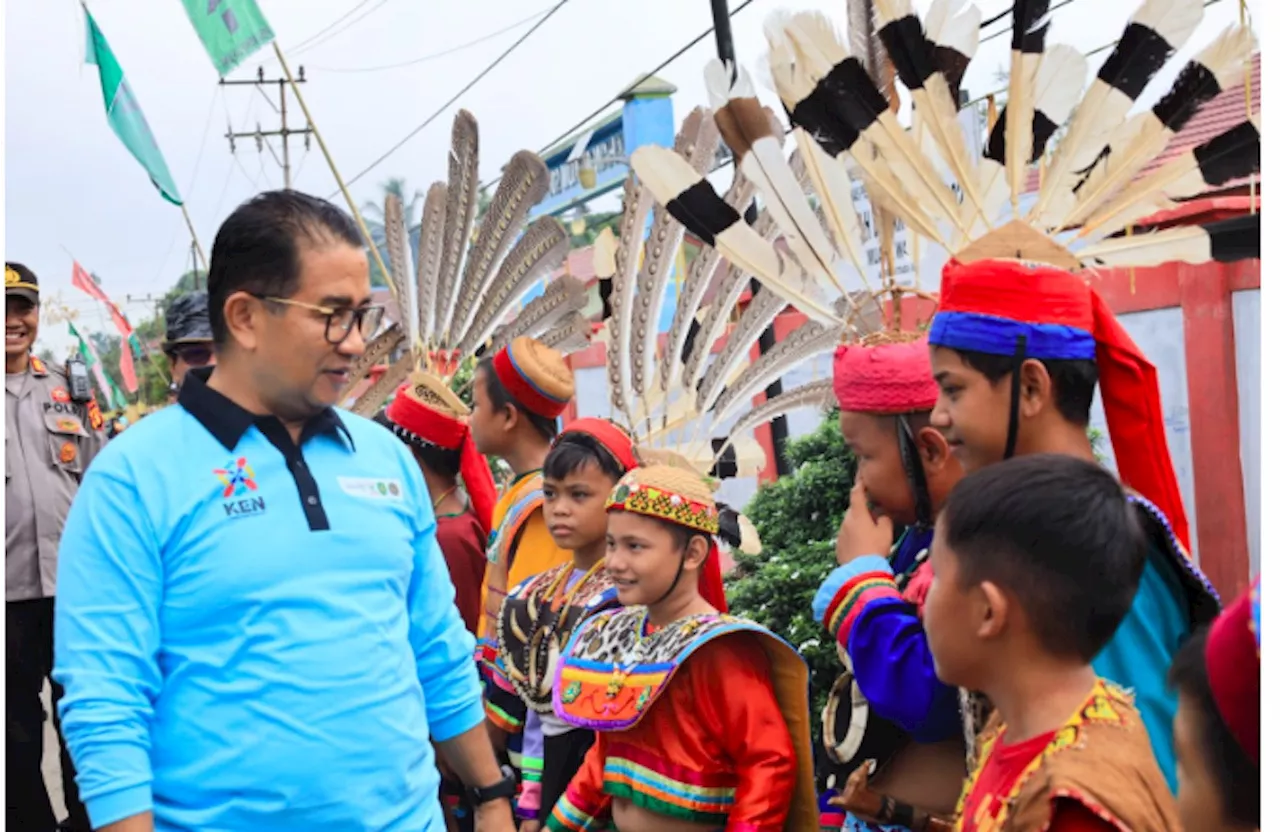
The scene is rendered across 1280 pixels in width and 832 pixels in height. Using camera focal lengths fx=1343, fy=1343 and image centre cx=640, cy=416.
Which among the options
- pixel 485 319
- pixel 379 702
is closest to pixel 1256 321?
pixel 485 319

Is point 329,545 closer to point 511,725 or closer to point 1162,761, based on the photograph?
point 1162,761

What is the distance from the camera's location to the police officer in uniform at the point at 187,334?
5.68 meters

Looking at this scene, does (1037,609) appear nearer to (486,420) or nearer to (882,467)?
(882,467)

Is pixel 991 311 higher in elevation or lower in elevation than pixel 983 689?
higher

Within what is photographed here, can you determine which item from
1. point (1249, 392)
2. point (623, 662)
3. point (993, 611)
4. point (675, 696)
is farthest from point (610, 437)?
point (1249, 392)

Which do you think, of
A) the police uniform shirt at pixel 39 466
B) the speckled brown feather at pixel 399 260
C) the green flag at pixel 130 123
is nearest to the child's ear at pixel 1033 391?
the speckled brown feather at pixel 399 260

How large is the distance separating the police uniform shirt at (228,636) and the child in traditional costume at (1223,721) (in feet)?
4.66

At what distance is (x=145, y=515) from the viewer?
7.61ft

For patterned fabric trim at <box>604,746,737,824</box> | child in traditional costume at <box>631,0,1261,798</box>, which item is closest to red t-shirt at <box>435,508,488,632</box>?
patterned fabric trim at <box>604,746,737,824</box>

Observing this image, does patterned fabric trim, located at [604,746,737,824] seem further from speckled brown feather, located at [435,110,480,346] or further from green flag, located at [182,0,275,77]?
green flag, located at [182,0,275,77]

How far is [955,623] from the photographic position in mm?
2070

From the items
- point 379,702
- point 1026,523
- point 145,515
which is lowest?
point 379,702

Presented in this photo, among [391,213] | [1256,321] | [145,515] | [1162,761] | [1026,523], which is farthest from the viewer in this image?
[1256,321]

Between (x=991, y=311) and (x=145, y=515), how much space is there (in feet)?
5.11
